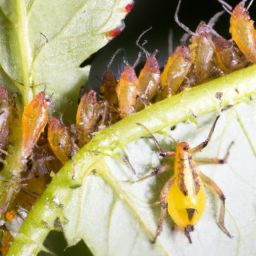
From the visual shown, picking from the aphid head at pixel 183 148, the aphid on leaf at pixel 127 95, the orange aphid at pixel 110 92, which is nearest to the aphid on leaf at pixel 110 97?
the orange aphid at pixel 110 92

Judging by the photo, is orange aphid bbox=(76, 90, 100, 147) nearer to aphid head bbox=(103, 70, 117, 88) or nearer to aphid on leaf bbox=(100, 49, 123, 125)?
aphid on leaf bbox=(100, 49, 123, 125)

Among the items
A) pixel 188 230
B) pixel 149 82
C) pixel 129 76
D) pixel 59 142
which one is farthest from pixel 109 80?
pixel 188 230

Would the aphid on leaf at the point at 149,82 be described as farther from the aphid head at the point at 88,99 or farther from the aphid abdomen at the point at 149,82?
the aphid head at the point at 88,99

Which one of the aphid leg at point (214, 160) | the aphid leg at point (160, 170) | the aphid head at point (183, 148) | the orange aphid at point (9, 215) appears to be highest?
the orange aphid at point (9, 215)

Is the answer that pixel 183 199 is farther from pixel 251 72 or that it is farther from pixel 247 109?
pixel 251 72

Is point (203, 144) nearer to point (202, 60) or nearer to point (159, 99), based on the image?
point (159, 99)

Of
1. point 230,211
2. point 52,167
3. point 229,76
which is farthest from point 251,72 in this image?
point 52,167

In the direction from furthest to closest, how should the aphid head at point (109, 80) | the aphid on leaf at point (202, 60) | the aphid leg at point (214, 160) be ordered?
1. the aphid head at point (109, 80)
2. the aphid on leaf at point (202, 60)
3. the aphid leg at point (214, 160)

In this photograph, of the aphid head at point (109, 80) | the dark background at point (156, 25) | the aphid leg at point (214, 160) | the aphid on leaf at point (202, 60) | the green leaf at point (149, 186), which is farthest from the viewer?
the dark background at point (156, 25)
